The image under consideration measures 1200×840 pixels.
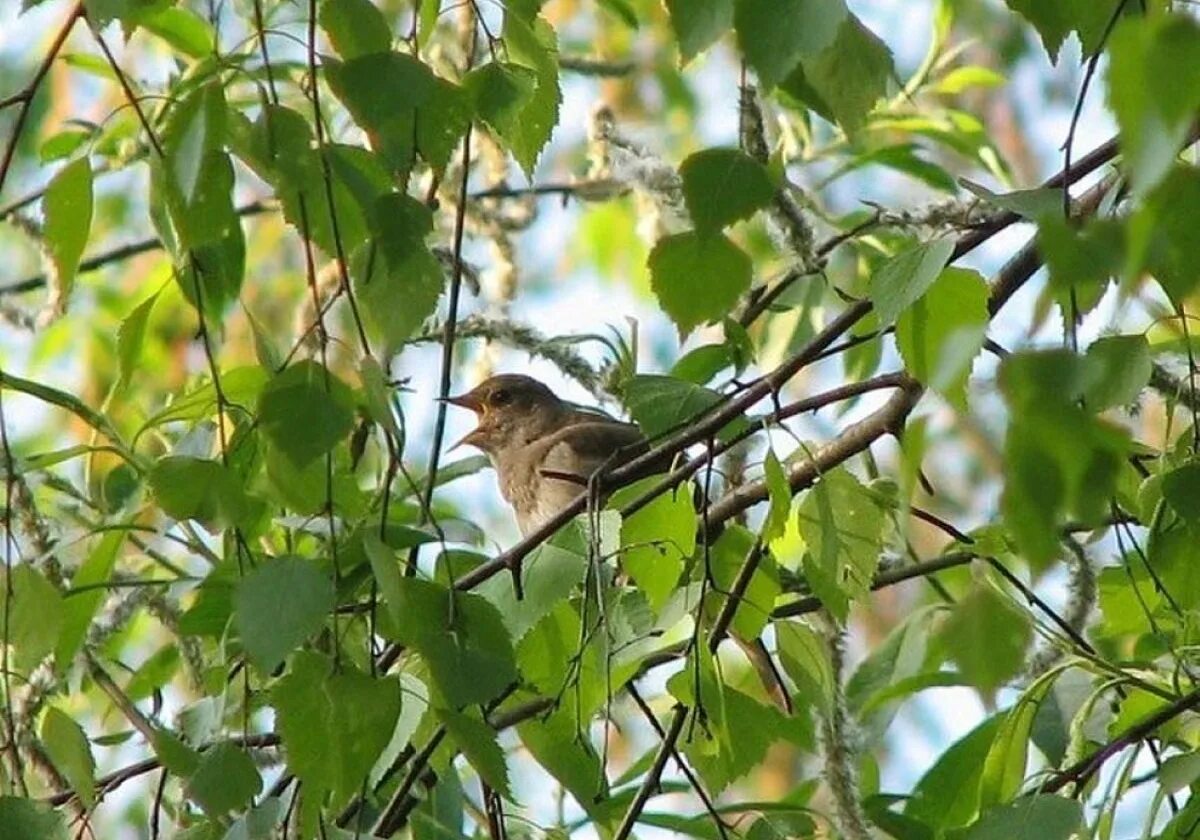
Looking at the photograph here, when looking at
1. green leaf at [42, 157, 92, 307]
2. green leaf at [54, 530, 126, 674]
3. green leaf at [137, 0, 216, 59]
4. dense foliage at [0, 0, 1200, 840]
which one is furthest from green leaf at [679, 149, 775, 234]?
green leaf at [137, 0, 216, 59]

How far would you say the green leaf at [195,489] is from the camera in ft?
5.10

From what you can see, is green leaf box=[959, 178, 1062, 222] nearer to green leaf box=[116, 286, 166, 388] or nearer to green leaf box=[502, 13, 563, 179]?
green leaf box=[502, 13, 563, 179]

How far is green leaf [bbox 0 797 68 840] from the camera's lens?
5.21ft

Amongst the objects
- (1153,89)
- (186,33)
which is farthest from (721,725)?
(186,33)

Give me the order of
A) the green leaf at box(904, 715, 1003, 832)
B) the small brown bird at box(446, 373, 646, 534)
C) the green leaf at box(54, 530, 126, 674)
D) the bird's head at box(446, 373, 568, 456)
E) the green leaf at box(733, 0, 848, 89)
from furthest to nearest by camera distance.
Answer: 1. the bird's head at box(446, 373, 568, 456)
2. the small brown bird at box(446, 373, 646, 534)
3. the green leaf at box(904, 715, 1003, 832)
4. the green leaf at box(54, 530, 126, 674)
5. the green leaf at box(733, 0, 848, 89)

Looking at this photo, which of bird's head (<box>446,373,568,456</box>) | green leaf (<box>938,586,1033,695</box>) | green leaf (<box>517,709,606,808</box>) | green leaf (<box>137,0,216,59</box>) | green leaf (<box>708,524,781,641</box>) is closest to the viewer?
green leaf (<box>938,586,1033,695</box>)

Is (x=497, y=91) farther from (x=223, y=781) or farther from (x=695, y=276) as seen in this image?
(x=223, y=781)

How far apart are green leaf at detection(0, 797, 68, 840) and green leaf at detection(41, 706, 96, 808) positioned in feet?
0.12

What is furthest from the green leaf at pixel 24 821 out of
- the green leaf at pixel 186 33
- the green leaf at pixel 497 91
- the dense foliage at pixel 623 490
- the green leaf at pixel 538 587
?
the green leaf at pixel 186 33

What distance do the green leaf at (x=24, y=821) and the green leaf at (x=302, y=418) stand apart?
40 centimetres

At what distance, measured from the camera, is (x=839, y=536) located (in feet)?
5.64

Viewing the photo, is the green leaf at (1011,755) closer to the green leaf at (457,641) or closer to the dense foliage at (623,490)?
the dense foliage at (623,490)

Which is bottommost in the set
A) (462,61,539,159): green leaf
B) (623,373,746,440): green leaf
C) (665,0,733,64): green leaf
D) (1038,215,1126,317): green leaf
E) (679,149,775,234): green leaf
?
(1038,215,1126,317): green leaf

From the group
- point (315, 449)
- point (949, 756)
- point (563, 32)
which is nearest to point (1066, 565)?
point (949, 756)
